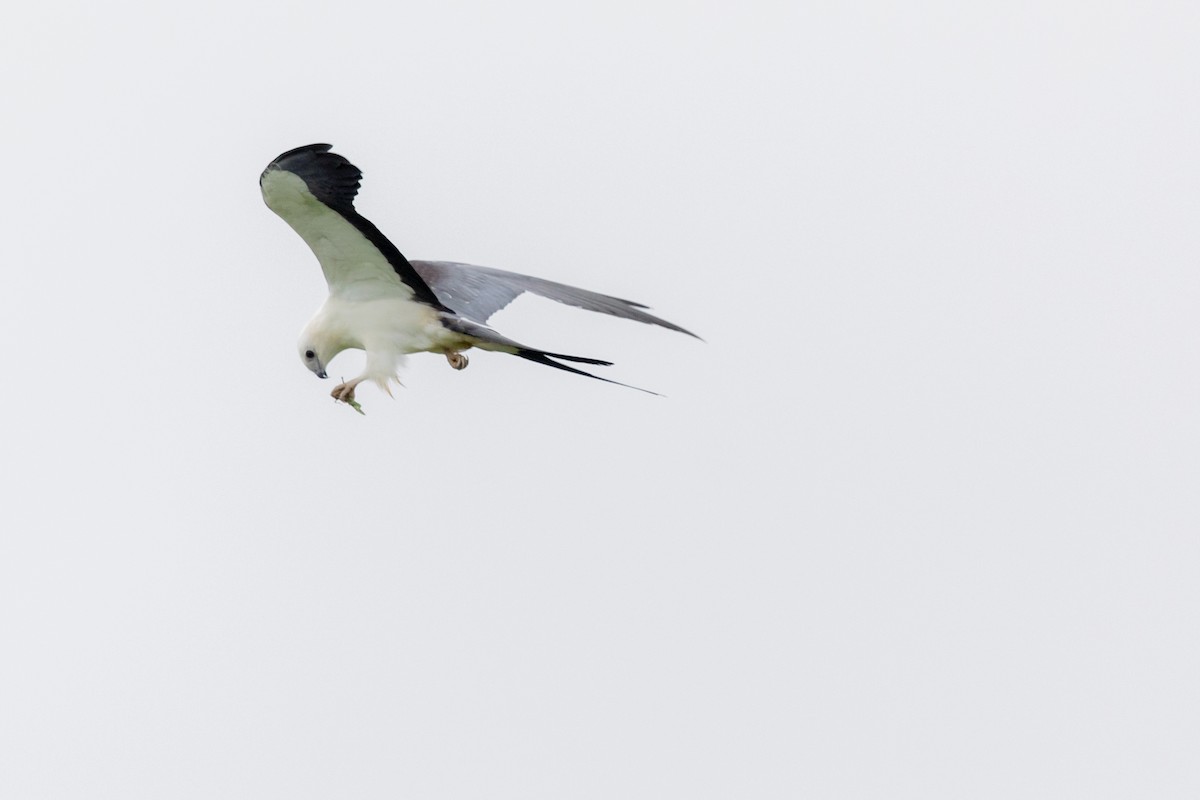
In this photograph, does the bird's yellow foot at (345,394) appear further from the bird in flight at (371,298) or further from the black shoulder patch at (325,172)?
the black shoulder patch at (325,172)

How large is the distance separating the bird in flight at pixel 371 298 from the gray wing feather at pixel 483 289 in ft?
0.03

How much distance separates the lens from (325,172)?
13.7m

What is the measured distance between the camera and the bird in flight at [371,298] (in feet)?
45.3

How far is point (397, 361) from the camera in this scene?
49.8ft

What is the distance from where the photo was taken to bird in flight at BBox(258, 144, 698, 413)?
13.8 meters

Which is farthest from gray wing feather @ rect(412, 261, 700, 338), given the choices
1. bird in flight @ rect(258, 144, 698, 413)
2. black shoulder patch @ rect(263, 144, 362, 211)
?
black shoulder patch @ rect(263, 144, 362, 211)

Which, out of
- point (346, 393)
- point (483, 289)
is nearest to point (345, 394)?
point (346, 393)

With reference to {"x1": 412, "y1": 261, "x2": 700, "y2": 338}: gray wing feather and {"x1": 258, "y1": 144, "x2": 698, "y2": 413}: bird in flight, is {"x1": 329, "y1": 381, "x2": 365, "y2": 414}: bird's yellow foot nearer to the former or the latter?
{"x1": 258, "y1": 144, "x2": 698, "y2": 413}: bird in flight

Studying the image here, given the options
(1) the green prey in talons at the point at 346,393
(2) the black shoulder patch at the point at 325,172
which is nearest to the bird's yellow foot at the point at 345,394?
(1) the green prey in talons at the point at 346,393

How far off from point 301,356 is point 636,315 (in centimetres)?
256

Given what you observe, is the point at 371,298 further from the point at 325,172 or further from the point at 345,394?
the point at 325,172

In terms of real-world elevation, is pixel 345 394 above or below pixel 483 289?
below

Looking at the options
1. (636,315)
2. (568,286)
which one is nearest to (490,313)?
(568,286)

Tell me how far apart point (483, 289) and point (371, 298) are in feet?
4.63
